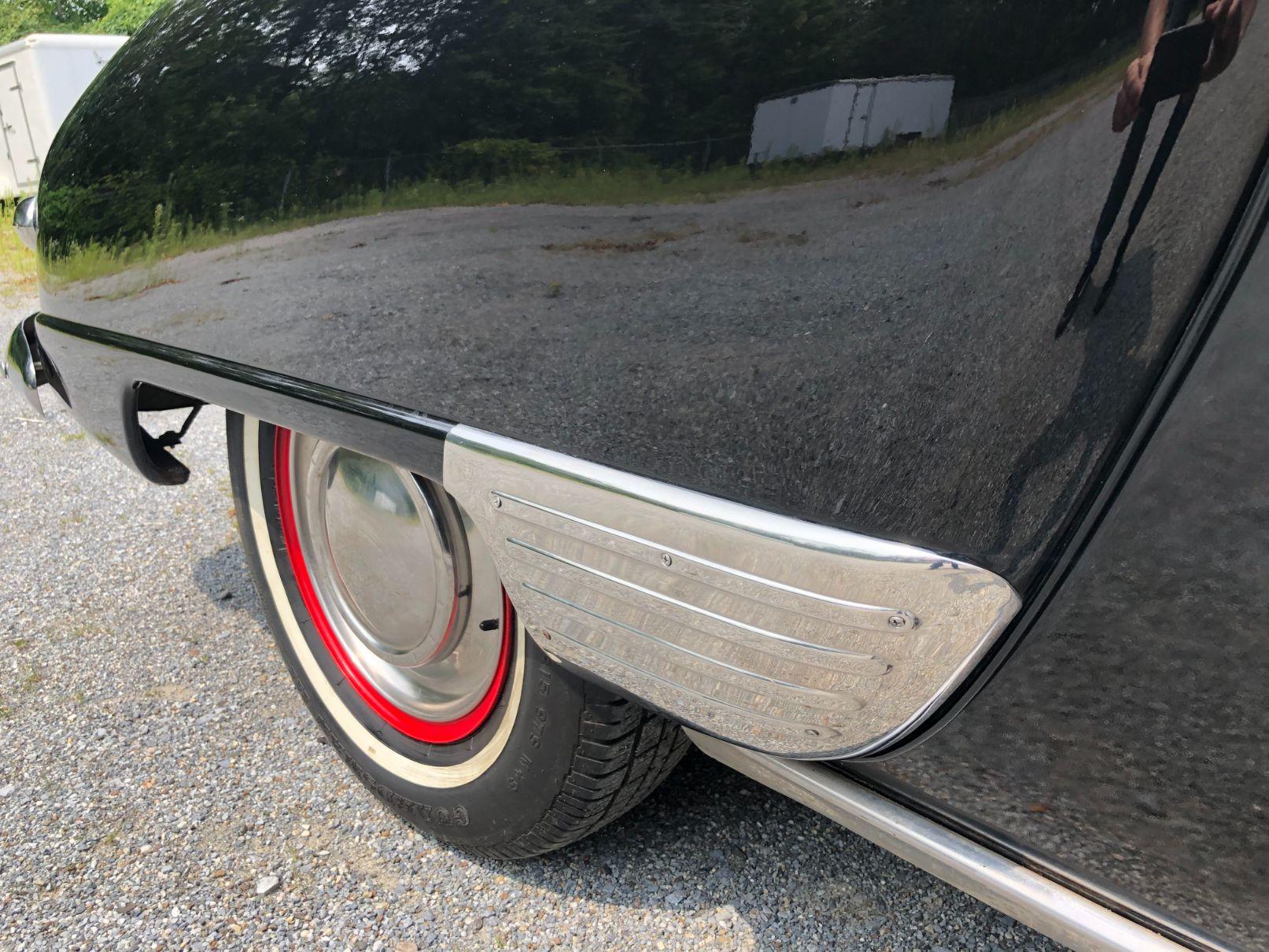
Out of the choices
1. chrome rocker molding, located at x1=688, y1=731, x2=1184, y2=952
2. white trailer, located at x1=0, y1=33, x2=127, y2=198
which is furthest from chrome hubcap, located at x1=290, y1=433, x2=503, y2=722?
white trailer, located at x1=0, y1=33, x2=127, y2=198

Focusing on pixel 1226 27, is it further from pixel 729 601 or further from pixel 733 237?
pixel 729 601

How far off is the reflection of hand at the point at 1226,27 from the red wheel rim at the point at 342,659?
4.16ft

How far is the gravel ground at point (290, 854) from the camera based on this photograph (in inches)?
62.9

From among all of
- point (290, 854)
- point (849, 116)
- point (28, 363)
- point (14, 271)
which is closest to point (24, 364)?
point (28, 363)

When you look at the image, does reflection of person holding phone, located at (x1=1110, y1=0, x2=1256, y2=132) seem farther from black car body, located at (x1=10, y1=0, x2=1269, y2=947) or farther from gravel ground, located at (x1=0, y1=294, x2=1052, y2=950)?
gravel ground, located at (x1=0, y1=294, x2=1052, y2=950)

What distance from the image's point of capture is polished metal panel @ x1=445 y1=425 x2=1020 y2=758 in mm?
848

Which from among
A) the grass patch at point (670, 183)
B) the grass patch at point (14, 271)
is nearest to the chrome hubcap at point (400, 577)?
the grass patch at point (670, 183)

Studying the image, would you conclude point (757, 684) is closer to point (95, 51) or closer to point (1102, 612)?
point (1102, 612)

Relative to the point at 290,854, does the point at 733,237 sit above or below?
above

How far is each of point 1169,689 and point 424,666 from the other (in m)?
1.26

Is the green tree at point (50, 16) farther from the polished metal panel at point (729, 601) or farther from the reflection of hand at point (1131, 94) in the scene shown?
the reflection of hand at point (1131, 94)

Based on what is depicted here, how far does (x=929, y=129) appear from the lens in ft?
2.51

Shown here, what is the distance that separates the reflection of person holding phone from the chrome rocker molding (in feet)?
2.28

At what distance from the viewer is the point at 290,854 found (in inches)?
69.5
